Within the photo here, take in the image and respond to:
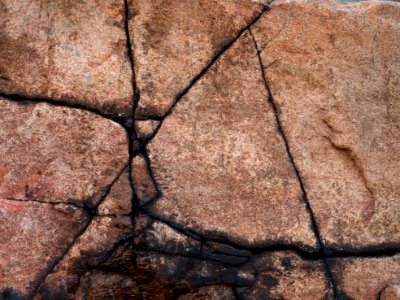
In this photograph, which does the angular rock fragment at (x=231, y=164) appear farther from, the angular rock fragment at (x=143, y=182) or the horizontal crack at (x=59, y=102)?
the horizontal crack at (x=59, y=102)

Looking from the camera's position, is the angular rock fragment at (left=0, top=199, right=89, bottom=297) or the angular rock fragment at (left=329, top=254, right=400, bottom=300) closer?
the angular rock fragment at (left=0, top=199, right=89, bottom=297)

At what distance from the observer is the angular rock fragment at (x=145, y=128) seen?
2711 millimetres

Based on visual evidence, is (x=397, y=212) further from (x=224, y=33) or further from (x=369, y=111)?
(x=224, y=33)

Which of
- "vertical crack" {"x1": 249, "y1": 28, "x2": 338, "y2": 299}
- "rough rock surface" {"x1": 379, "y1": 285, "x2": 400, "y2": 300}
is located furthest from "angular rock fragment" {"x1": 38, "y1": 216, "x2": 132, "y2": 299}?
"rough rock surface" {"x1": 379, "y1": 285, "x2": 400, "y2": 300}

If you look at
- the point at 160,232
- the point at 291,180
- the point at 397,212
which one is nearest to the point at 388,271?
the point at 397,212

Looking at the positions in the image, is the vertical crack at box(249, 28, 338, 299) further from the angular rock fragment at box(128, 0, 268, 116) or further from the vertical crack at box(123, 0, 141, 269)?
the vertical crack at box(123, 0, 141, 269)

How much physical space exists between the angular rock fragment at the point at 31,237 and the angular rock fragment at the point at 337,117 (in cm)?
94

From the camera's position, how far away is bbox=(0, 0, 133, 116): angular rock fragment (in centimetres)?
266

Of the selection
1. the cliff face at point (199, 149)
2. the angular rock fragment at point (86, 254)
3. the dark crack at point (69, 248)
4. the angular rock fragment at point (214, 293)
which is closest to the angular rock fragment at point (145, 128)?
the cliff face at point (199, 149)

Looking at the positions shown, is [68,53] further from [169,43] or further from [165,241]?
[165,241]

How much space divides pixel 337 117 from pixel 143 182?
2.73 ft

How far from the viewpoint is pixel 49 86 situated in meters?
2.67

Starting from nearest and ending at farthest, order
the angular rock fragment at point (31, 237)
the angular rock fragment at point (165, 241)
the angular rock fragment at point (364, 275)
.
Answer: the angular rock fragment at point (31, 237), the angular rock fragment at point (165, 241), the angular rock fragment at point (364, 275)

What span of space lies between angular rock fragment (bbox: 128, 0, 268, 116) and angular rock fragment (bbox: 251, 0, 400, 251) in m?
0.19
